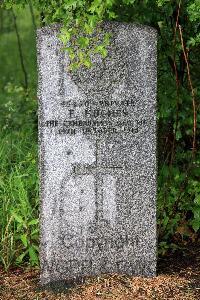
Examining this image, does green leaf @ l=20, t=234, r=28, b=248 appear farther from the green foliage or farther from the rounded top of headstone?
the rounded top of headstone

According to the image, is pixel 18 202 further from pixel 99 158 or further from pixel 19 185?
pixel 99 158

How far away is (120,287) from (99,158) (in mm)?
794

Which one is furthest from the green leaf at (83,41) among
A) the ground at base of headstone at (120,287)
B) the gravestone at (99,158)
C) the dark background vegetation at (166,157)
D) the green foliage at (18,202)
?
the ground at base of headstone at (120,287)

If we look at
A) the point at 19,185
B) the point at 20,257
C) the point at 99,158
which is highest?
the point at 99,158

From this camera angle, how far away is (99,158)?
12.3 ft

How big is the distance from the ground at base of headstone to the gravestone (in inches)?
3.0

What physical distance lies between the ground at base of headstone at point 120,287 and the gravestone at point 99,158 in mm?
76

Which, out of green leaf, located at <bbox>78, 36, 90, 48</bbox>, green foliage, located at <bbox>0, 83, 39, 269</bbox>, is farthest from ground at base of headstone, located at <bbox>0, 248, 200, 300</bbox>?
green leaf, located at <bbox>78, 36, 90, 48</bbox>

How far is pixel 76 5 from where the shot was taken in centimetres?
346

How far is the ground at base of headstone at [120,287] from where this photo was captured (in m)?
3.71

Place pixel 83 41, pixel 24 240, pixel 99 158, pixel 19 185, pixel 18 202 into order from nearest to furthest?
pixel 83 41
pixel 99 158
pixel 24 240
pixel 19 185
pixel 18 202

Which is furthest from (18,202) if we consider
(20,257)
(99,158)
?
(99,158)

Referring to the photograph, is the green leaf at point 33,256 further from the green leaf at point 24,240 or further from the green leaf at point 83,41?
the green leaf at point 83,41

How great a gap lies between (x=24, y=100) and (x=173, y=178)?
118 inches
